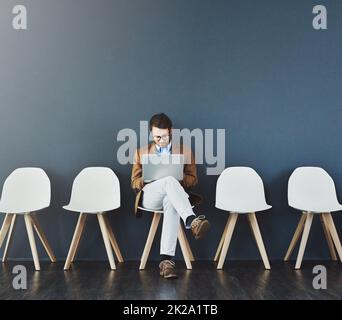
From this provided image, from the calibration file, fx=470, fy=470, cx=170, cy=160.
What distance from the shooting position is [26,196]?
398cm

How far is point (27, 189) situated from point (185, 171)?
1.36 metres

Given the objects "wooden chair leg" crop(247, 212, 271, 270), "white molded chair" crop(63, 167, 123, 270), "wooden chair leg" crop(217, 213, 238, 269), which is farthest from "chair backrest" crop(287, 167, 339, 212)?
"white molded chair" crop(63, 167, 123, 270)

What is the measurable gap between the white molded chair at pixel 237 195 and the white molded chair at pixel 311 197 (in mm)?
290

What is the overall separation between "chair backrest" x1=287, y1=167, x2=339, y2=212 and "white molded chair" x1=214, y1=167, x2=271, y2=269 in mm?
279

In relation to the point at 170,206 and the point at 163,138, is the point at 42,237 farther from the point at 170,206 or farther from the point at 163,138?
the point at 163,138

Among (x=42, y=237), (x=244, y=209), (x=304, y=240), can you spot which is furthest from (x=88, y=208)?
(x=304, y=240)

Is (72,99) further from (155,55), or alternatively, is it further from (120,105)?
(155,55)

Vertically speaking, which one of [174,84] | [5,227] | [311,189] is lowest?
[5,227]

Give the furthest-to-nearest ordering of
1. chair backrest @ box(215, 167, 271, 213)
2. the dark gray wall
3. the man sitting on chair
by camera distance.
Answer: the dark gray wall < chair backrest @ box(215, 167, 271, 213) < the man sitting on chair

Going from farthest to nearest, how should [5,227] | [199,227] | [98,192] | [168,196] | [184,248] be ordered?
[98,192]
[5,227]
[184,248]
[168,196]
[199,227]

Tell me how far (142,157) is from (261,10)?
1.76 metres

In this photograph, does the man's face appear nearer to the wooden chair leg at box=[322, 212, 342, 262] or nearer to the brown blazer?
the brown blazer

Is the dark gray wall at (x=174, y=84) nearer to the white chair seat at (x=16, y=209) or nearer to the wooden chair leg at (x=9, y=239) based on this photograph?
the wooden chair leg at (x=9, y=239)

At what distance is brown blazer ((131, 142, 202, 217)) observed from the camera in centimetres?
Result: 375
